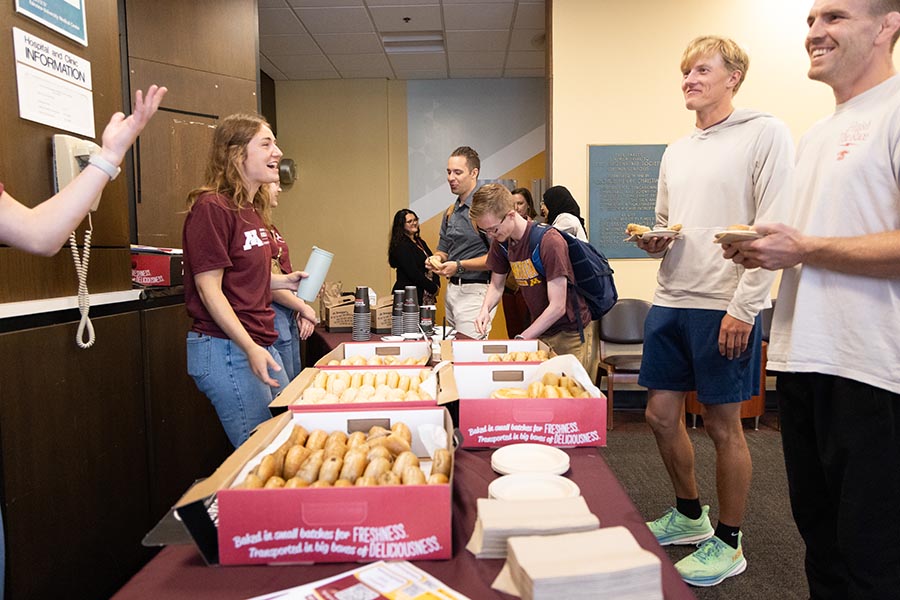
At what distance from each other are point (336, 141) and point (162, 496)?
17.6ft

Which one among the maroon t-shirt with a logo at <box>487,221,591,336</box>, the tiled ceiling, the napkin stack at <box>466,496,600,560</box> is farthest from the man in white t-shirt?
the tiled ceiling

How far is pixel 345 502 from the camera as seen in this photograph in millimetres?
923

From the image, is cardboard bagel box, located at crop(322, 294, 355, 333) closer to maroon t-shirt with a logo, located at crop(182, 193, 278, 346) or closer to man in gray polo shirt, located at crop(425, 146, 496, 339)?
man in gray polo shirt, located at crop(425, 146, 496, 339)

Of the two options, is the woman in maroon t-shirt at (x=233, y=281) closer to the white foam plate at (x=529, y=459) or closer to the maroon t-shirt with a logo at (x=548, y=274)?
the white foam plate at (x=529, y=459)

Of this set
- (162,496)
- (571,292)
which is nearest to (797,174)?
(571,292)

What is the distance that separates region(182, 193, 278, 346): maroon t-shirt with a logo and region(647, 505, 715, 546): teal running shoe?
5.59ft

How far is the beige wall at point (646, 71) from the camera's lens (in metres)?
4.67

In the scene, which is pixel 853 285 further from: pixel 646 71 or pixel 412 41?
pixel 412 41

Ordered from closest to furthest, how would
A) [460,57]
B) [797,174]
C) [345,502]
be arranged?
[345,502] < [797,174] < [460,57]

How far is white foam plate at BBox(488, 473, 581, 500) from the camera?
1.13 meters

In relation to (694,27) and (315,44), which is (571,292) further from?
(315,44)

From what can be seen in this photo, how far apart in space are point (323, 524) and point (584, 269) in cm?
189

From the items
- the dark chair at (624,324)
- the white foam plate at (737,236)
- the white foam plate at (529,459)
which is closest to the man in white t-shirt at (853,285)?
the white foam plate at (737,236)

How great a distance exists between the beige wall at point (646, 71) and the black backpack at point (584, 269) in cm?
227
